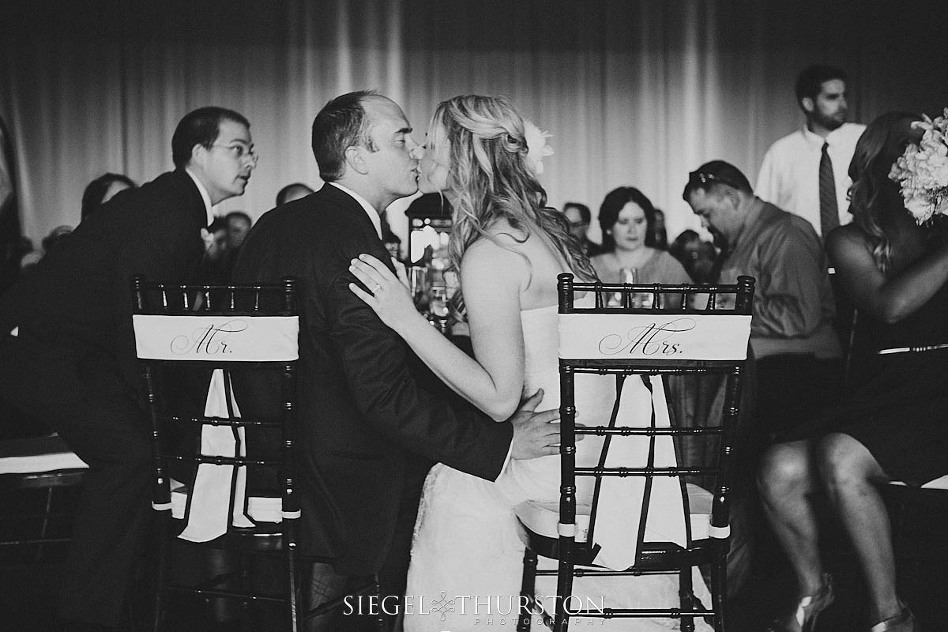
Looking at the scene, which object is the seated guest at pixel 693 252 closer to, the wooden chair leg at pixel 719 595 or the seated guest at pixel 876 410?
the seated guest at pixel 876 410

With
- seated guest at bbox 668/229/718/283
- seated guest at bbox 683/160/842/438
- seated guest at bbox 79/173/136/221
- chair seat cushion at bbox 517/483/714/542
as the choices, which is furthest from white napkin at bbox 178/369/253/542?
seated guest at bbox 668/229/718/283

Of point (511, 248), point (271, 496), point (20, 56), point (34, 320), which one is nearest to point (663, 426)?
point (511, 248)

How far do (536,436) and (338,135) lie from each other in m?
0.83

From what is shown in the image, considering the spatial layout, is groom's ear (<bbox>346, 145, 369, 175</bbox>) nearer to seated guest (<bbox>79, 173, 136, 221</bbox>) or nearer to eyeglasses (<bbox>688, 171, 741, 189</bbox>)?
eyeglasses (<bbox>688, 171, 741, 189</bbox>)

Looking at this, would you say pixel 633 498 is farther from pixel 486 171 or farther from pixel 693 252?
pixel 693 252

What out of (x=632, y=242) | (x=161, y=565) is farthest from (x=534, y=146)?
(x=632, y=242)

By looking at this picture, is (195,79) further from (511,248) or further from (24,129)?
(511,248)

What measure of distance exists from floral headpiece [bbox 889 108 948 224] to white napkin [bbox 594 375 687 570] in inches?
40.7

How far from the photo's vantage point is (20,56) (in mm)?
6742

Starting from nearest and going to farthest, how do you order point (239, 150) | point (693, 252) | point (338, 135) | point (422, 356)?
point (422, 356) → point (338, 135) → point (239, 150) → point (693, 252)

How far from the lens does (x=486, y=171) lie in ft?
6.99

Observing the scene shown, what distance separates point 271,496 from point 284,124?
18.0 ft

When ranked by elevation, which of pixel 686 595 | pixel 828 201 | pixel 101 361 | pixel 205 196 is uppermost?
pixel 828 201

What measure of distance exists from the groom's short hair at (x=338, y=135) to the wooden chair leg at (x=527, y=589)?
3.20 feet
